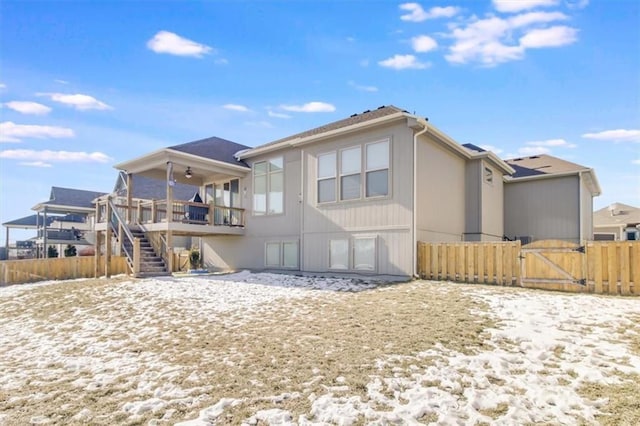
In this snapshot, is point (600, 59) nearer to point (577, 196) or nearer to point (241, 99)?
point (577, 196)

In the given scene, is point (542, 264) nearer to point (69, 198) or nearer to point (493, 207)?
point (493, 207)

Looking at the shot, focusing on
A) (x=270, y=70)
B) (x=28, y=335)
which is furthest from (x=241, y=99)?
(x=28, y=335)

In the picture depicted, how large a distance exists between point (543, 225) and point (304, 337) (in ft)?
45.7

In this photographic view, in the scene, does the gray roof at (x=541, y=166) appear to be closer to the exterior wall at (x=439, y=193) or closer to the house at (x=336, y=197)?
the house at (x=336, y=197)

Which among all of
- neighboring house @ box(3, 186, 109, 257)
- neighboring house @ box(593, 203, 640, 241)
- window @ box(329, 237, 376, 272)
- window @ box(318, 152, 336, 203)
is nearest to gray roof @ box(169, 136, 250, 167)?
window @ box(318, 152, 336, 203)

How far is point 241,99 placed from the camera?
54.6 ft

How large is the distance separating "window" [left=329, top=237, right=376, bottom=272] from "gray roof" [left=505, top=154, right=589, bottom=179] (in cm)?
918

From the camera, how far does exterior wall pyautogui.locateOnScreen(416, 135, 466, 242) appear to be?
1132 centimetres

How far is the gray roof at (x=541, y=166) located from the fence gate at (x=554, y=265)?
7.90m

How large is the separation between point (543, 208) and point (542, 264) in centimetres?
805

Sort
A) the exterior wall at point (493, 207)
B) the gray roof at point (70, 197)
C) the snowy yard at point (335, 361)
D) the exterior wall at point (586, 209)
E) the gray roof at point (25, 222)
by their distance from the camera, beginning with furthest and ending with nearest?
1. the gray roof at point (25, 222)
2. the gray roof at point (70, 197)
3. the exterior wall at point (586, 209)
4. the exterior wall at point (493, 207)
5. the snowy yard at point (335, 361)

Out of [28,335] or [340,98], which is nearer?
[28,335]

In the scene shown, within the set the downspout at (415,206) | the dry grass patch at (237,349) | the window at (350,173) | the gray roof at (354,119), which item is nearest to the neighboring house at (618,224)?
the gray roof at (354,119)

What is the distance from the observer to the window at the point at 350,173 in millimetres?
12052
